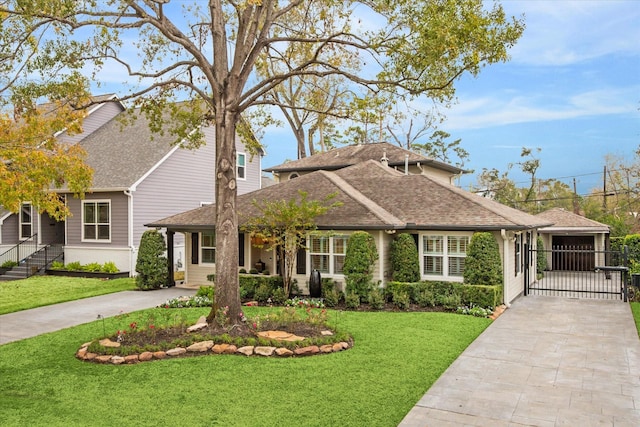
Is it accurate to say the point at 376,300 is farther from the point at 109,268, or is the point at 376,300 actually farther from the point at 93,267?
the point at 93,267

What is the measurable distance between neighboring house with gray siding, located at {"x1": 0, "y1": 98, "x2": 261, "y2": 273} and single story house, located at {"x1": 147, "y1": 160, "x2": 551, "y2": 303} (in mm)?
3933

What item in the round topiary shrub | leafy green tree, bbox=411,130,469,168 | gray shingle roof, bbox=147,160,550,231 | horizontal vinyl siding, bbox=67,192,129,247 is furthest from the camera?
leafy green tree, bbox=411,130,469,168

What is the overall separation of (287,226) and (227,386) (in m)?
7.27

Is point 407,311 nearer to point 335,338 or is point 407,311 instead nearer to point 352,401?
point 335,338

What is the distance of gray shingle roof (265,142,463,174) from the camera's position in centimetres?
2299

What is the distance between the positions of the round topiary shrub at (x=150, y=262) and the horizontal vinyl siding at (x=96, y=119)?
10460mm

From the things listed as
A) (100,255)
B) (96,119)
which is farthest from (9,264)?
(96,119)

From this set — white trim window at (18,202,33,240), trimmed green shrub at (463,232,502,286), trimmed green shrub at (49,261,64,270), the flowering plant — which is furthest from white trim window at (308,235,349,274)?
white trim window at (18,202,33,240)

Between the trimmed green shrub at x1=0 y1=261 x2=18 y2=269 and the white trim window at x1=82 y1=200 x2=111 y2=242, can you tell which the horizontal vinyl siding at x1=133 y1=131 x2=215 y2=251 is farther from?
the trimmed green shrub at x1=0 y1=261 x2=18 y2=269

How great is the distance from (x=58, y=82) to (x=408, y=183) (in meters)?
11.1

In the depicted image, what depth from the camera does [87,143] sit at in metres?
24.7

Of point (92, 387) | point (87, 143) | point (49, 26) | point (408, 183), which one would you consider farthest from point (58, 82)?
point (87, 143)

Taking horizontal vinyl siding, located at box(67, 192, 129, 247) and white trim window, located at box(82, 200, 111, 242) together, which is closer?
horizontal vinyl siding, located at box(67, 192, 129, 247)

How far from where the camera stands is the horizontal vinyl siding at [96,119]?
2477 cm
